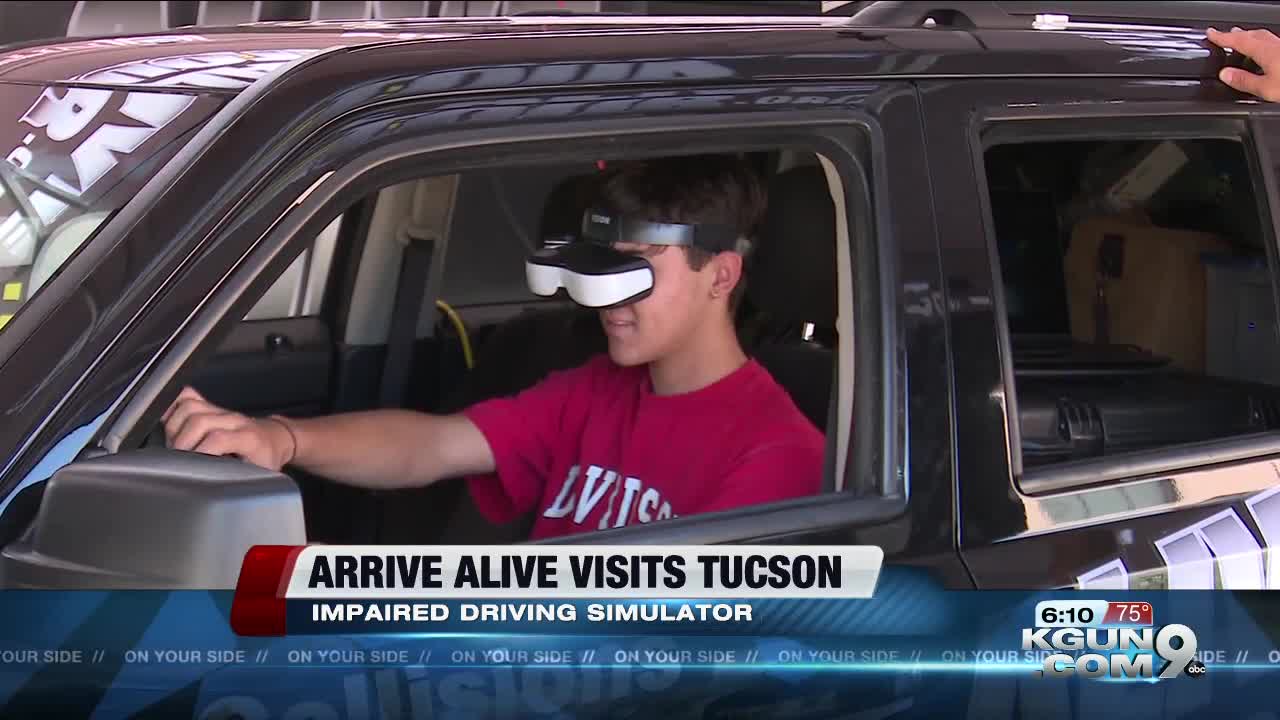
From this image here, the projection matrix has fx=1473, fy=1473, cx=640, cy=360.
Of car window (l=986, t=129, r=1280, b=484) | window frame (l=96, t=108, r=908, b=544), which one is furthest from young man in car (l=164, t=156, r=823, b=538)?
car window (l=986, t=129, r=1280, b=484)

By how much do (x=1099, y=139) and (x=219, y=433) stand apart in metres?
1.11

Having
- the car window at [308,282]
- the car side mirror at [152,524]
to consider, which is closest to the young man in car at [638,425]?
the car side mirror at [152,524]

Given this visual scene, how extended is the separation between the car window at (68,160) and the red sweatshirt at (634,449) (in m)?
0.74

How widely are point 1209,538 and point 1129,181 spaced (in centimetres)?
147

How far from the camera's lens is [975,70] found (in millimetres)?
1666

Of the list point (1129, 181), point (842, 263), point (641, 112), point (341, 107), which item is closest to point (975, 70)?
Answer: point (842, 263)

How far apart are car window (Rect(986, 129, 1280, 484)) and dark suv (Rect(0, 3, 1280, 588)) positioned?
2 cm

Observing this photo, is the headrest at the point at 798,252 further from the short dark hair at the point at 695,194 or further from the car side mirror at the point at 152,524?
the car side mirror at the point at 152,524

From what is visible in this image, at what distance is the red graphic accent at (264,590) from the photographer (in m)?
1.31

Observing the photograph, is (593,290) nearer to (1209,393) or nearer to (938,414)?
(938,414)

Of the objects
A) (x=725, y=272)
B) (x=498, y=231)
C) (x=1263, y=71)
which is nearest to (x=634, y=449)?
(x=725, y=272)

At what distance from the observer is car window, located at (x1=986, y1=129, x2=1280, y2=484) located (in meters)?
2.06

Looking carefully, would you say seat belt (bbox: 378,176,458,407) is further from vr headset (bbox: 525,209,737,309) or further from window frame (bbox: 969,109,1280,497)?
window frame (bbox: 969,109,1280,497)

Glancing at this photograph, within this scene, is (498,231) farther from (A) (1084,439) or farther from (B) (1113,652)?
(B) (1113,652)
